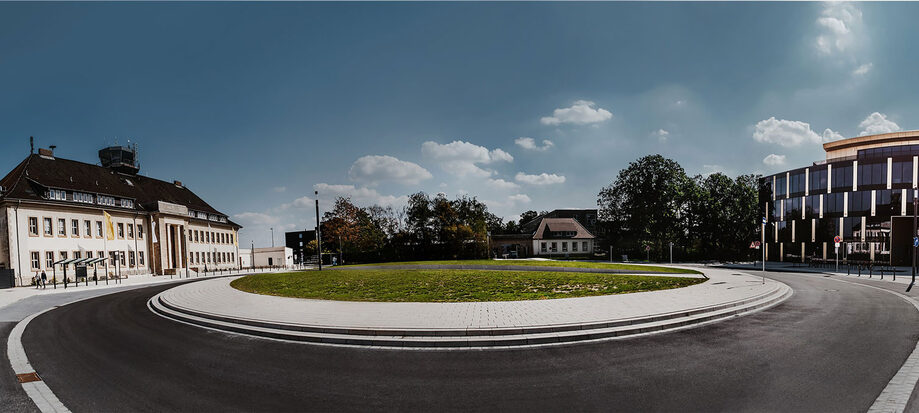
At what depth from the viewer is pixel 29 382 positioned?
742 cm

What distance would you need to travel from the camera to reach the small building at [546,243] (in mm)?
61750

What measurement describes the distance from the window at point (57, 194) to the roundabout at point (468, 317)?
35.1 metres

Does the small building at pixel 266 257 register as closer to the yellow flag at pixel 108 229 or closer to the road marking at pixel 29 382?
the yellow flag at pixel 108 229

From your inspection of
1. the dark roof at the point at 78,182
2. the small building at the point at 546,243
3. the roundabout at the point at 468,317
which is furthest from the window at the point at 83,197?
the small building at the point at 546,243

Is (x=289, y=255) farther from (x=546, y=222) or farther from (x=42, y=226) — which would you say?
(x=546, y=222)

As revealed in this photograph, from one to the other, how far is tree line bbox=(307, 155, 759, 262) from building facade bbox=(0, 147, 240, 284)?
19.9 m

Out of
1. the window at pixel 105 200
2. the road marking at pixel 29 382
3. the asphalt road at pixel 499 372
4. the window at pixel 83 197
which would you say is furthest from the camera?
the window at pixel 105 200

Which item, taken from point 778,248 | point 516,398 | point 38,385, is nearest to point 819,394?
point 516,398

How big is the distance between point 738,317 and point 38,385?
58.7ft

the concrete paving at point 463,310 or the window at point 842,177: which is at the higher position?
the window at point 842,177

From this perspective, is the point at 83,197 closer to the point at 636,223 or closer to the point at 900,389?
the point at 900,389

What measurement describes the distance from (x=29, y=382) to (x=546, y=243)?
195 feet

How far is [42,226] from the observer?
35719mm

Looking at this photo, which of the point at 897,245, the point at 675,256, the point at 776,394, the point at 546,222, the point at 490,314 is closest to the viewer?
the point at 776,394
